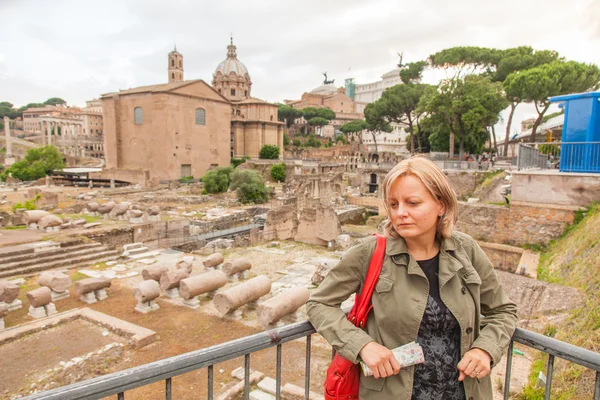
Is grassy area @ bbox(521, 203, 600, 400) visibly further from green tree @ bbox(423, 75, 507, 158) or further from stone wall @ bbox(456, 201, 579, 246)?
green tree @ bbox(423, 75, 507, 158)

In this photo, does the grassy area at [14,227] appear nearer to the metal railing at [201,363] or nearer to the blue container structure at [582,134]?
the metal railing at [201,363]

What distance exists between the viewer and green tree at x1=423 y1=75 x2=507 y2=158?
21.8 metres

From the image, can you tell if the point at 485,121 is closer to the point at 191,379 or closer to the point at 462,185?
the point at 462,185

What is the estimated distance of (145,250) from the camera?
12.4m

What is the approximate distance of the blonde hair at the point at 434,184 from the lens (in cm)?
163

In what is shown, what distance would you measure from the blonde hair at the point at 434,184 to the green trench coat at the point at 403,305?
2.8 inches

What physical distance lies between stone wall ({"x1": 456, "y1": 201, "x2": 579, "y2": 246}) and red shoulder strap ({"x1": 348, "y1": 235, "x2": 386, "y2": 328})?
9.15 m

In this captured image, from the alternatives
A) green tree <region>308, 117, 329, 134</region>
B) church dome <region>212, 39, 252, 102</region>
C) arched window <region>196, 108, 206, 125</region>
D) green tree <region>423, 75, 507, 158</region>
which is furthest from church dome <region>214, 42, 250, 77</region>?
green tree <region>423, 75, 507, 158</region>

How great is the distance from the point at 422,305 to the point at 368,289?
0.74 feet

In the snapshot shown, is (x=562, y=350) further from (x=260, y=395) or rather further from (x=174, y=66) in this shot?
(x=174, y=66)

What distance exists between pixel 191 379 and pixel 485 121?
23.2 m

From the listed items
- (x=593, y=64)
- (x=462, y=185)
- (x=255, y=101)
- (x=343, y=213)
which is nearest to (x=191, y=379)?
(x=343, y=213)

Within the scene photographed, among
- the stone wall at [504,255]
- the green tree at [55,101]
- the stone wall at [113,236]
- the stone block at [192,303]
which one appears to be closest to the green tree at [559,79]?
the stone wall at [504,255]

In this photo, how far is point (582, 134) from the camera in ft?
28.8
